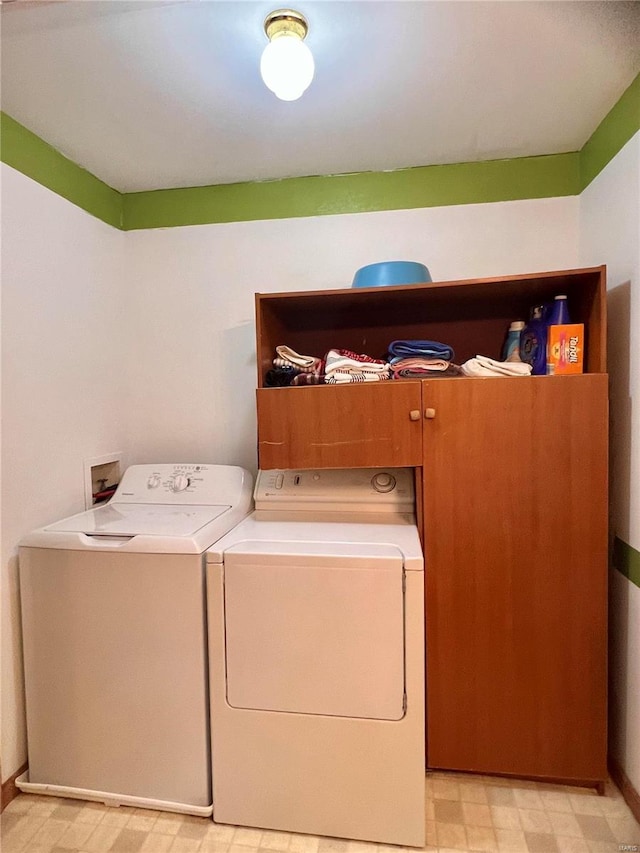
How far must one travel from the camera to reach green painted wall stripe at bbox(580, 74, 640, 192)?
1.52 metres

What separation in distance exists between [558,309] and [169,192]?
178 cm

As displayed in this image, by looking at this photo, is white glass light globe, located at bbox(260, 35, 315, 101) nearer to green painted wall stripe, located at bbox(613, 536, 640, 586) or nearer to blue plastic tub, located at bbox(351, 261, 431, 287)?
blue plastic tub, located at bbox(351, 261, 431, 287)

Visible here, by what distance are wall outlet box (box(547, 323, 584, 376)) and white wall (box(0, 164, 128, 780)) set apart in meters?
1.82

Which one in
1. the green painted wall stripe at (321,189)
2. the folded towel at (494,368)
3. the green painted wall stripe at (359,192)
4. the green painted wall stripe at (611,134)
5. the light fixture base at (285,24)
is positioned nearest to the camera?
the light fixture base at (285,24)

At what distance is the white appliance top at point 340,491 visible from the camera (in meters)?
1.82

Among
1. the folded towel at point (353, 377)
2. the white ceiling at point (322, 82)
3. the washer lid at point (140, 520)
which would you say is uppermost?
the white ceiling at point (322, 82)

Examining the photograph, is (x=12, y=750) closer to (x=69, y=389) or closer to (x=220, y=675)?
(x=220, y=675)

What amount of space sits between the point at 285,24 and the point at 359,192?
2.94 feet

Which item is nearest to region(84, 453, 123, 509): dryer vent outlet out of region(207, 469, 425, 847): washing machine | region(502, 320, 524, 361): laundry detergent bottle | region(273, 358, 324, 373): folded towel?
region(207, 469, 425, 847): washing machine

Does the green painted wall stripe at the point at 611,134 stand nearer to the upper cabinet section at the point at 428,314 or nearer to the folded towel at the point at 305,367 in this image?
the upper cabinet section at the point at 428,314

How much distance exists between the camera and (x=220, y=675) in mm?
1499

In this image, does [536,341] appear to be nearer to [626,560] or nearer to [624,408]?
[624,408]

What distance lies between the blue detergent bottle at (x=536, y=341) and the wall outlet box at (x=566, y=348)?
69mm

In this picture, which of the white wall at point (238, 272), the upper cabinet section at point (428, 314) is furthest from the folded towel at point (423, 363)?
the white wall at point (238, 272)
